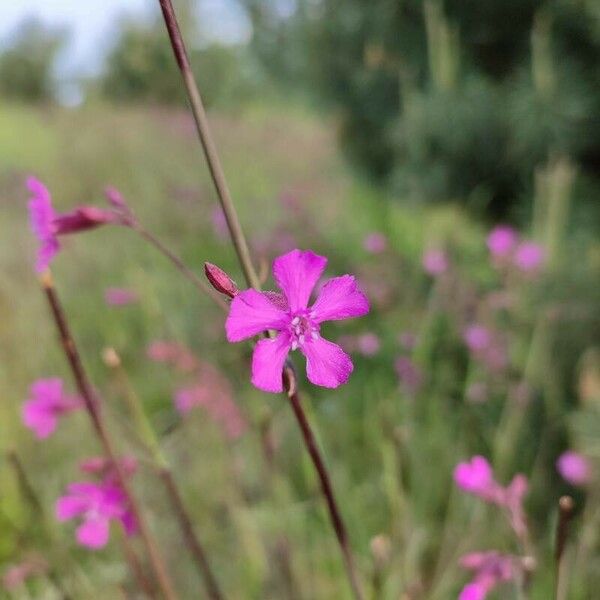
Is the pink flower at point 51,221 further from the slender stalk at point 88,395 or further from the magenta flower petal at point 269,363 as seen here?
the magenta flower petal at point 269,363

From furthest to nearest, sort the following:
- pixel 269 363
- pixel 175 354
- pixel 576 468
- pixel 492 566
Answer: pixel 576 468 < pixel 175 354 < pixel 492 566 < pixel 269 363

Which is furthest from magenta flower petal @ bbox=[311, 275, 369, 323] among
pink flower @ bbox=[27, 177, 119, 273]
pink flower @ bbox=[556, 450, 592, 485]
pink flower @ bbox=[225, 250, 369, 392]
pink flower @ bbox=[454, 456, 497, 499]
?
pink flower @ bbox=[556, 450, 592, 485]

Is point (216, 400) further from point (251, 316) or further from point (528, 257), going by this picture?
point (251, 316)

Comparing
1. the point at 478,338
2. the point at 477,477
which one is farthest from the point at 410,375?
the point at 477,477

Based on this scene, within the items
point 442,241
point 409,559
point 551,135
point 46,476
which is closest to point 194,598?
point 409,559

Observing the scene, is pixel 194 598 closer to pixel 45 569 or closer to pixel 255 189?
pixel 45 569

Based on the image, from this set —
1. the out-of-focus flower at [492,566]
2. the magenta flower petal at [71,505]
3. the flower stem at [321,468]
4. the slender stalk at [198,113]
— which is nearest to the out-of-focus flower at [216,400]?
the magenta flower petal at [71,505]
